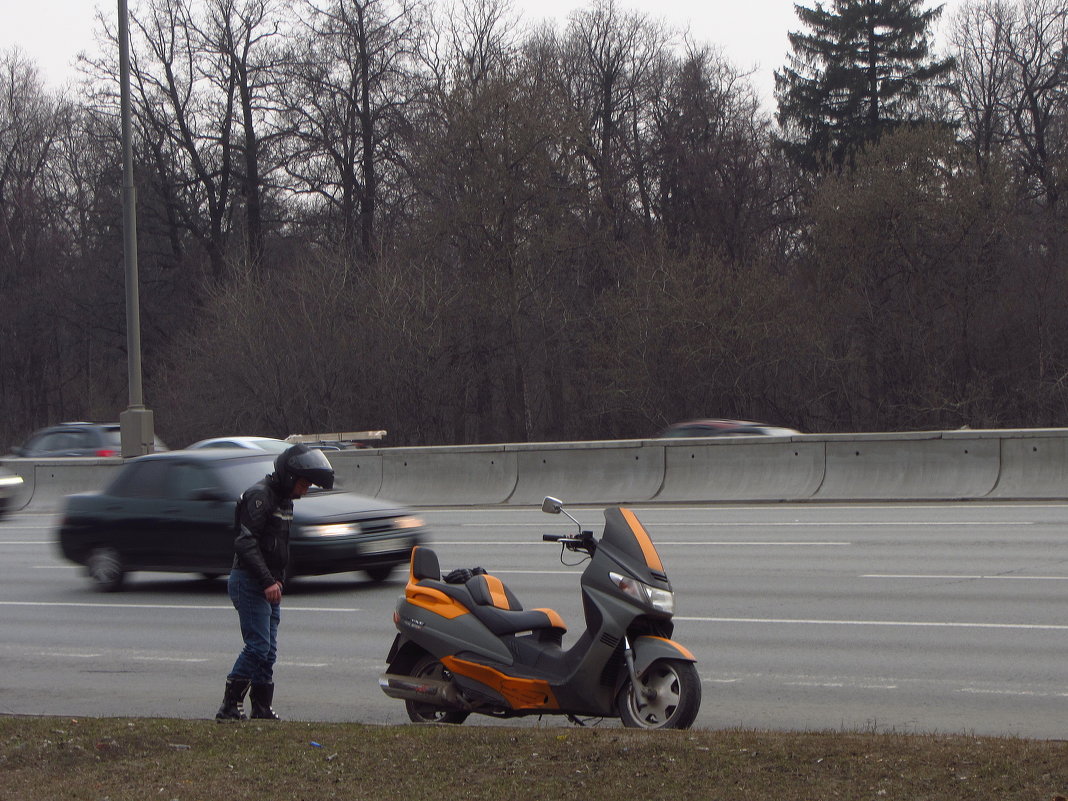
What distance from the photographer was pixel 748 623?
11.2 m

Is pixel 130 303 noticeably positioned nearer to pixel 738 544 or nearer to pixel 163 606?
pixel 163 606

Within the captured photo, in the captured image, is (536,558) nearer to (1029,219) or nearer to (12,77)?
(1029,219)

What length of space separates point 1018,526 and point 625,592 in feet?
41.0

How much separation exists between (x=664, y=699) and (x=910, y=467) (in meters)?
16.6

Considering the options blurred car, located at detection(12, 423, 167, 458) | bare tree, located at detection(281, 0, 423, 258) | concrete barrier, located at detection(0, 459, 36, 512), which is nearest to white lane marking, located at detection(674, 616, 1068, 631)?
concrete barrier, located at detection(0, 459, 36, 512)

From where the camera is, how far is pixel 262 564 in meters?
7.66

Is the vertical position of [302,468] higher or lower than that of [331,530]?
higher

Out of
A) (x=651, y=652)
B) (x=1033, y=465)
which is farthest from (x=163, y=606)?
(x=1033, y=465)

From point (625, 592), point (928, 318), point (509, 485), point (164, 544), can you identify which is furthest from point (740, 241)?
point (625, 592)

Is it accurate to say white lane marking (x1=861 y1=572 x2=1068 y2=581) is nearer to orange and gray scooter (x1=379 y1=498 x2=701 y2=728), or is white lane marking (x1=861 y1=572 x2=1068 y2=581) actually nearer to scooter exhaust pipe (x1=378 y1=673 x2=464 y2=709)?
orange and gray scooter (x1=379 y1=498 x2=701 y2=728)

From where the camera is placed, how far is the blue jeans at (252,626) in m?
7.77

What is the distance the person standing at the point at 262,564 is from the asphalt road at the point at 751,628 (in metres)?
0.58

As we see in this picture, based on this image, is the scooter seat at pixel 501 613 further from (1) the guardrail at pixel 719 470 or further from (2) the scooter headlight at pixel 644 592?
(1) the guardrail at pixel 719 470

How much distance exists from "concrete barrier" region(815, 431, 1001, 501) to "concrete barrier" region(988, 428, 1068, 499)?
0.16 meters
